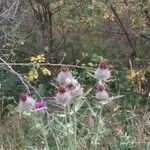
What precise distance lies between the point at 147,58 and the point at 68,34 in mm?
1096

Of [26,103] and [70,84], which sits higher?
[70,84]

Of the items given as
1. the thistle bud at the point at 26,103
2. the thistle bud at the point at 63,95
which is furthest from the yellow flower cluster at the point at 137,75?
the thistle bud at the point at 63,95

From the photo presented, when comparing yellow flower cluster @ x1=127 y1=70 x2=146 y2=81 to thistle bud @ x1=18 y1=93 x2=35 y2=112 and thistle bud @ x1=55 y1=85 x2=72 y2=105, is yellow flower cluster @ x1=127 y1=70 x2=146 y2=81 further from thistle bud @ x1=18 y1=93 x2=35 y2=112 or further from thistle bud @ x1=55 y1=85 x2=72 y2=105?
thistle bud @ x1=55 y1=85 x2=72 y2=105

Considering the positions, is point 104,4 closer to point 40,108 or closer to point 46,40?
point 46,40

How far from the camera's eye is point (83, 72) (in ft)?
21.8

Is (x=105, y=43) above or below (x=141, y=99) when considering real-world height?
above

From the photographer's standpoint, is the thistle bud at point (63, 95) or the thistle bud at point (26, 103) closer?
the thistle bud at point (63, 95)

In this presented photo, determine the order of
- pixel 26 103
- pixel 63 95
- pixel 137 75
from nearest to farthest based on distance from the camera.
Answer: pixel 63 95
pixel 26 103
pixel 137 75

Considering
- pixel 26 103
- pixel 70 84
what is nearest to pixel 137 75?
pixel 26 103

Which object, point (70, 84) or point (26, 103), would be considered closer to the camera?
point (70, 84)

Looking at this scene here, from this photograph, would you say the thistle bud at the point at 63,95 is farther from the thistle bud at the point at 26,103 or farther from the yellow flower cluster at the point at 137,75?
the yellow flower cluster at the point at 137,75

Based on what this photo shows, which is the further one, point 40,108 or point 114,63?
point 114,63

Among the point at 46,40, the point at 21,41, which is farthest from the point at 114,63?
the point at 21,41

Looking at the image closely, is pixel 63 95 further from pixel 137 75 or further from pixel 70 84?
pixel 137 75
